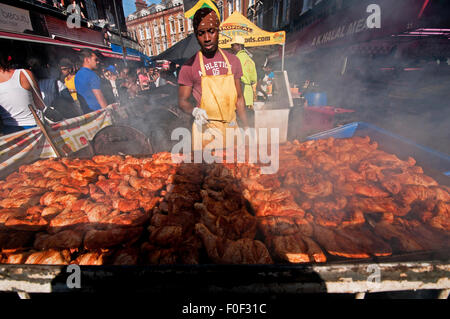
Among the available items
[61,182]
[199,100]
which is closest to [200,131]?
[199,100]

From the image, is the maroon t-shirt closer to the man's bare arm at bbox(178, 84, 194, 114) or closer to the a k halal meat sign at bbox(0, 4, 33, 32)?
the man's bare arm at bbox(178, 84, 194, 114)

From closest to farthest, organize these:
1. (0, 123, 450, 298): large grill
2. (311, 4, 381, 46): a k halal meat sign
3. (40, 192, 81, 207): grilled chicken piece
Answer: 1. (0, 123, 450, 298): large grill
2. (40, 192, 81, 207): grilled chicken piece
3. (311, 4, 381, 46): a k halal meat sign

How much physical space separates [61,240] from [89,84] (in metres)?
4.55

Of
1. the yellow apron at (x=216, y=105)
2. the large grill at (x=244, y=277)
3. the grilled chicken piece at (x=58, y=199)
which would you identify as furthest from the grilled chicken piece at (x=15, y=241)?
the yellow apron at (x=216, y=105)

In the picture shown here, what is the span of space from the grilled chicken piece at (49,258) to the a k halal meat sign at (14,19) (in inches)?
431

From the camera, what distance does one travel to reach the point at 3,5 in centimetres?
782

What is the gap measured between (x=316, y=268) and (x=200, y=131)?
265 centimetres

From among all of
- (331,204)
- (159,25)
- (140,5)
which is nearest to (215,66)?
(331,204)

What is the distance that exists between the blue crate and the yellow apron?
1.93m

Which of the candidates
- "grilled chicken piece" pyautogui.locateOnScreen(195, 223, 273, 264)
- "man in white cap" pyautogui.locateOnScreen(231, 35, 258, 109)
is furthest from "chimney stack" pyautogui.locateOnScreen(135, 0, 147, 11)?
"grilled chicken piece" pyautogui.locateOnScreen(195, 223, 273, 264)

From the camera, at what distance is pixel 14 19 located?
831 cm

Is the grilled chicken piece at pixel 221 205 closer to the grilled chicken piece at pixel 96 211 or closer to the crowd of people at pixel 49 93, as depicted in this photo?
the grilled chicken piece at pixel 96 211

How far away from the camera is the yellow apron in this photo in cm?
310

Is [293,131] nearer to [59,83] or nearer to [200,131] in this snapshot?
[200,131]
